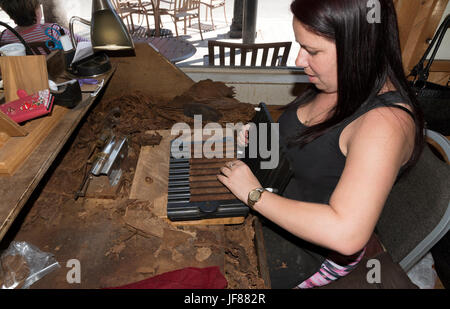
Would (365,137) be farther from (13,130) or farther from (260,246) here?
(13,130)

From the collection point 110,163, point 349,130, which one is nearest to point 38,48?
point 110,163

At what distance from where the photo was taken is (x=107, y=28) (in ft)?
4.96

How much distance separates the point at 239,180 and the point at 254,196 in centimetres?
12

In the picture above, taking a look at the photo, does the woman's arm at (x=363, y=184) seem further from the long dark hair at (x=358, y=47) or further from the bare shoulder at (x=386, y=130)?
the long dark hair at (x=358, y=47)

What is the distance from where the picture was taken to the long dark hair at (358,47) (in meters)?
0.87

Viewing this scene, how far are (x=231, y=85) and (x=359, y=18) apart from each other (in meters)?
1.69

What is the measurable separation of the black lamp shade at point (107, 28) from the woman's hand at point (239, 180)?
989 millimetres

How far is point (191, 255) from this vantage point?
1.14 meters

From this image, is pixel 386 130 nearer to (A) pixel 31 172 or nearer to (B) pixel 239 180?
(B) pixel 239 180

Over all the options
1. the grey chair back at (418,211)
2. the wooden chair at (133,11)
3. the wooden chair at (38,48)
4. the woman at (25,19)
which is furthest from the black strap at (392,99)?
the wooden chair at (133,11)

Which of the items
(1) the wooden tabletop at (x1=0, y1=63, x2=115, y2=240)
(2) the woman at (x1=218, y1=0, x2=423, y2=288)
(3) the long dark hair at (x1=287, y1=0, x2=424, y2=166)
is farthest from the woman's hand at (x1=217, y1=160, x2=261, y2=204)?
(1) the wooden tabletop at (x1=0, y1=63, x2=115, y2=240)

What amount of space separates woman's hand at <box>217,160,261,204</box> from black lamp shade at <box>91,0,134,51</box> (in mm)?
989

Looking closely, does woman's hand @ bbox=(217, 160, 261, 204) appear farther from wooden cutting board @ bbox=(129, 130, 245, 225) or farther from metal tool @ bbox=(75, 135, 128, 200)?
metal tool @ bbox=(75, 135, 128, 200)

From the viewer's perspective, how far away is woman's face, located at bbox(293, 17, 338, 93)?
94 cm
